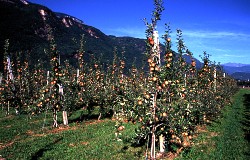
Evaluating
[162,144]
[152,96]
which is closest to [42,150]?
[162,144]

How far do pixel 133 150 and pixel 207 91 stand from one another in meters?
12.4

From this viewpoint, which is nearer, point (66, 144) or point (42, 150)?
point (42, 150)

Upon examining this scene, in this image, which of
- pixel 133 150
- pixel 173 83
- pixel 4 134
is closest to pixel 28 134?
pixel 4 134

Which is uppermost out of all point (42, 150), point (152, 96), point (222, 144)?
point (152, 96)

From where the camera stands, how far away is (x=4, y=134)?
2034 centimetres

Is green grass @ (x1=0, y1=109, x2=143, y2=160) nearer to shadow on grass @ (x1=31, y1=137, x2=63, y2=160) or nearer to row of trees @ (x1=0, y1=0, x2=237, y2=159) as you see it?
shadow on grass @ (x1=31, y1=137, x2=63, y2=160)

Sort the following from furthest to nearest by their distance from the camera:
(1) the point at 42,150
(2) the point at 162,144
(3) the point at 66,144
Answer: (3) the point at 66,144
(1) the point at 42,150
(2) the point at 162,144

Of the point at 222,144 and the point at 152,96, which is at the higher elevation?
the point at 152,96

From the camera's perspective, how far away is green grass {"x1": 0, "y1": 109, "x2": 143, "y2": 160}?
14.1 metres

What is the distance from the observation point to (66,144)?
16578mm

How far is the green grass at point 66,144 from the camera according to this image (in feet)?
46.2

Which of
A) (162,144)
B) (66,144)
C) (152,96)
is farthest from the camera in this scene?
(66,144)

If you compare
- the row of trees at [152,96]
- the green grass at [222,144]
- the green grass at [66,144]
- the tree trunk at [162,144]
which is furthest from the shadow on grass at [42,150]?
the green grass at [222,144]

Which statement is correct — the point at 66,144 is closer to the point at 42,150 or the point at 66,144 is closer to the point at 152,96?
the point at 42,150
